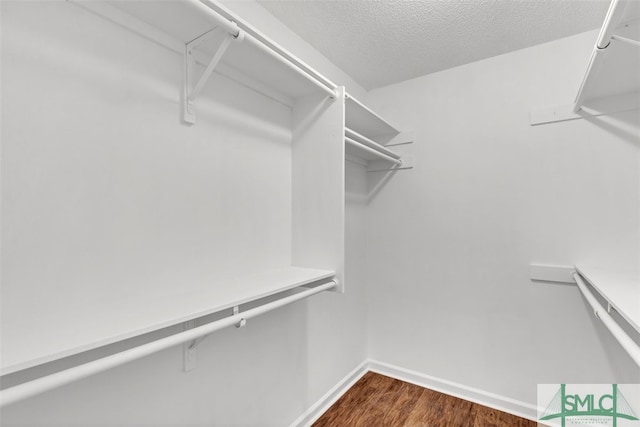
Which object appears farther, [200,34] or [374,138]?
[374,138]

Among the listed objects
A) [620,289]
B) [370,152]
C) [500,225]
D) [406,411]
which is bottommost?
[406,411]

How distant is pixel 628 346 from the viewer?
2.84ft

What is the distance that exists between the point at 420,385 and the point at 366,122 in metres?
1.95

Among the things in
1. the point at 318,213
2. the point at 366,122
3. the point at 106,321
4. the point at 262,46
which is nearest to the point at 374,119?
the point at 366,122

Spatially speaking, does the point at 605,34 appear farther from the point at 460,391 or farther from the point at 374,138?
the point at 460,391

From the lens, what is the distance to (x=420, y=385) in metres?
2.18

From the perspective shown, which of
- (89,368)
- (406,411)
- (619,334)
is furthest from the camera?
(406,411)

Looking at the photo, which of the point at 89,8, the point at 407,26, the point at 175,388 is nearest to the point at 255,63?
the point at 89,8

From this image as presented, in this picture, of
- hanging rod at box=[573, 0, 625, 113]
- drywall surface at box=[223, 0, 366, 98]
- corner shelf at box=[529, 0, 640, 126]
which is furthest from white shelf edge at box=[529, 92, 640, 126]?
drywall surface at box=[223, 0, 366, 98]

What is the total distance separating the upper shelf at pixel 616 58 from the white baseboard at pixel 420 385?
1.85m

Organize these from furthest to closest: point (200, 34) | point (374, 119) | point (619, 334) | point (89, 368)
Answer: point (374, 119), point (200, 34), point (619, 334), point (89, 368)

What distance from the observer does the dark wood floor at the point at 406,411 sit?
1791 mm

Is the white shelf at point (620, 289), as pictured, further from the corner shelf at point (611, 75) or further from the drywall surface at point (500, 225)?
the corner shelf at point (611, 75)

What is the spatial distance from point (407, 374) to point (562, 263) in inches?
51.1
